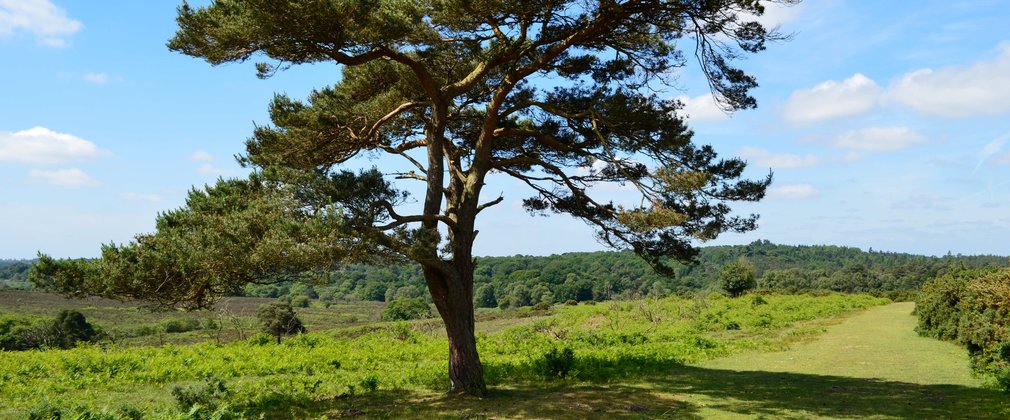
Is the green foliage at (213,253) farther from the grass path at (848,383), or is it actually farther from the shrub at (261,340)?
the shrub at (261,340)

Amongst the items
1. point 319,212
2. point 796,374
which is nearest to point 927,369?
point 796,374

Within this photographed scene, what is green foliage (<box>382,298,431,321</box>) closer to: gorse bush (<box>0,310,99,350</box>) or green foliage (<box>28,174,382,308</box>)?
gorse bush (<box>0,310,99,350</box>)

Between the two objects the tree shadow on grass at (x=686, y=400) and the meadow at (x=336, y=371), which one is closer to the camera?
the tree shadow on grass at (x=686, y=400)

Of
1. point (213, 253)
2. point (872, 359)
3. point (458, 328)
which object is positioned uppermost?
point (213, 253)

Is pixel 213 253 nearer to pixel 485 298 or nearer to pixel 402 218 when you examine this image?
pixel 402 218

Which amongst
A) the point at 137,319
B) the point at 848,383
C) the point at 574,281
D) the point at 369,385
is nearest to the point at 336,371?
the point at 369,385

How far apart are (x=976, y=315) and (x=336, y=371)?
17120mm

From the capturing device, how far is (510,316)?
42.3m

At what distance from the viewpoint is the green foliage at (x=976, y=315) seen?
12753mm

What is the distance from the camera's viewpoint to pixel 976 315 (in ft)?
55.4

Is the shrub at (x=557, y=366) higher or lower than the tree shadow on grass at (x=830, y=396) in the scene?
higher

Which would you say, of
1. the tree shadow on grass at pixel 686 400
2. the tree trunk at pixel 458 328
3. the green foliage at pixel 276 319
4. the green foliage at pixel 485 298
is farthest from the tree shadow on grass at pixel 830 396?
→ the green foliage at pixel 485 298

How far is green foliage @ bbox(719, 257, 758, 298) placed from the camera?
43.7 m

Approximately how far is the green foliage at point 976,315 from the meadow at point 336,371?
176 inches
